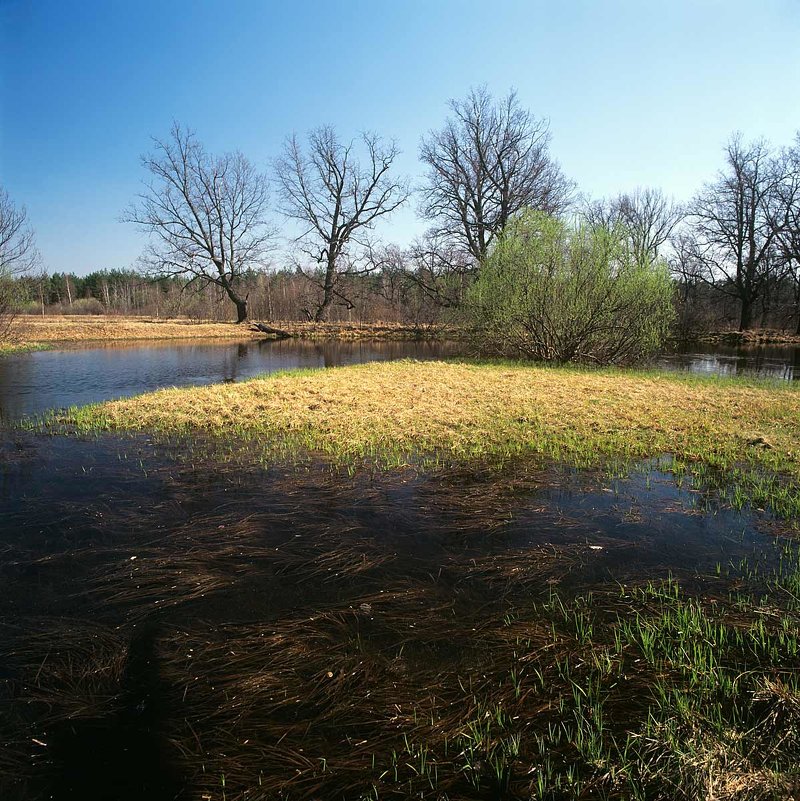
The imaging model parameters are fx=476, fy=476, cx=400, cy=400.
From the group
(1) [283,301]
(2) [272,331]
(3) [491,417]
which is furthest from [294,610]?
(1) [283,301]

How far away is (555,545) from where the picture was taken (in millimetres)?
4133

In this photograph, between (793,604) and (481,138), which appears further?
(481,138)

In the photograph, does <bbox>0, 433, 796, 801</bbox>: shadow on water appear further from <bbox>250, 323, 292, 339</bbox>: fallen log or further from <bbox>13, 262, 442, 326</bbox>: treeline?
<bbox>250, 323, 292, 339</bbox>: fallen log

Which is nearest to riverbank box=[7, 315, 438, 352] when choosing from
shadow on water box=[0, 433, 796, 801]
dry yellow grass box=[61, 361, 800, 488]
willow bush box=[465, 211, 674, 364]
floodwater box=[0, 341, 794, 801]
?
willow bush box=[465, 211, 674, 364]

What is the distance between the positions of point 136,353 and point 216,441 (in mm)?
18301

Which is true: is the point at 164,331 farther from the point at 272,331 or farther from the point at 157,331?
the point at 272,331

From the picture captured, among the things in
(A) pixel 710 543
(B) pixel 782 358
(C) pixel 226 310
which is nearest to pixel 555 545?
(A) pixel 710 543

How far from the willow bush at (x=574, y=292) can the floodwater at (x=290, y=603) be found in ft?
39.5

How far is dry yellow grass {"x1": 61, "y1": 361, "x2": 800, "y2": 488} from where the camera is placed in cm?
699

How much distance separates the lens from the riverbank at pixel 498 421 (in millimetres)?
6691

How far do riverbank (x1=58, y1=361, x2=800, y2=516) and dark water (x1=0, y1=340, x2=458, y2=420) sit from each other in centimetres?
309

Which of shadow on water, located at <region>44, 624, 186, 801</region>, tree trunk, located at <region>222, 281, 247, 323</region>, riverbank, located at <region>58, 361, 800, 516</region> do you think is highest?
tree trunk, located at <region>222, 281, 247, 323</region>

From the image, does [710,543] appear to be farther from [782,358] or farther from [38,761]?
[782,358]

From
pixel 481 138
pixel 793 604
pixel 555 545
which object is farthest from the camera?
pixel 481 138
